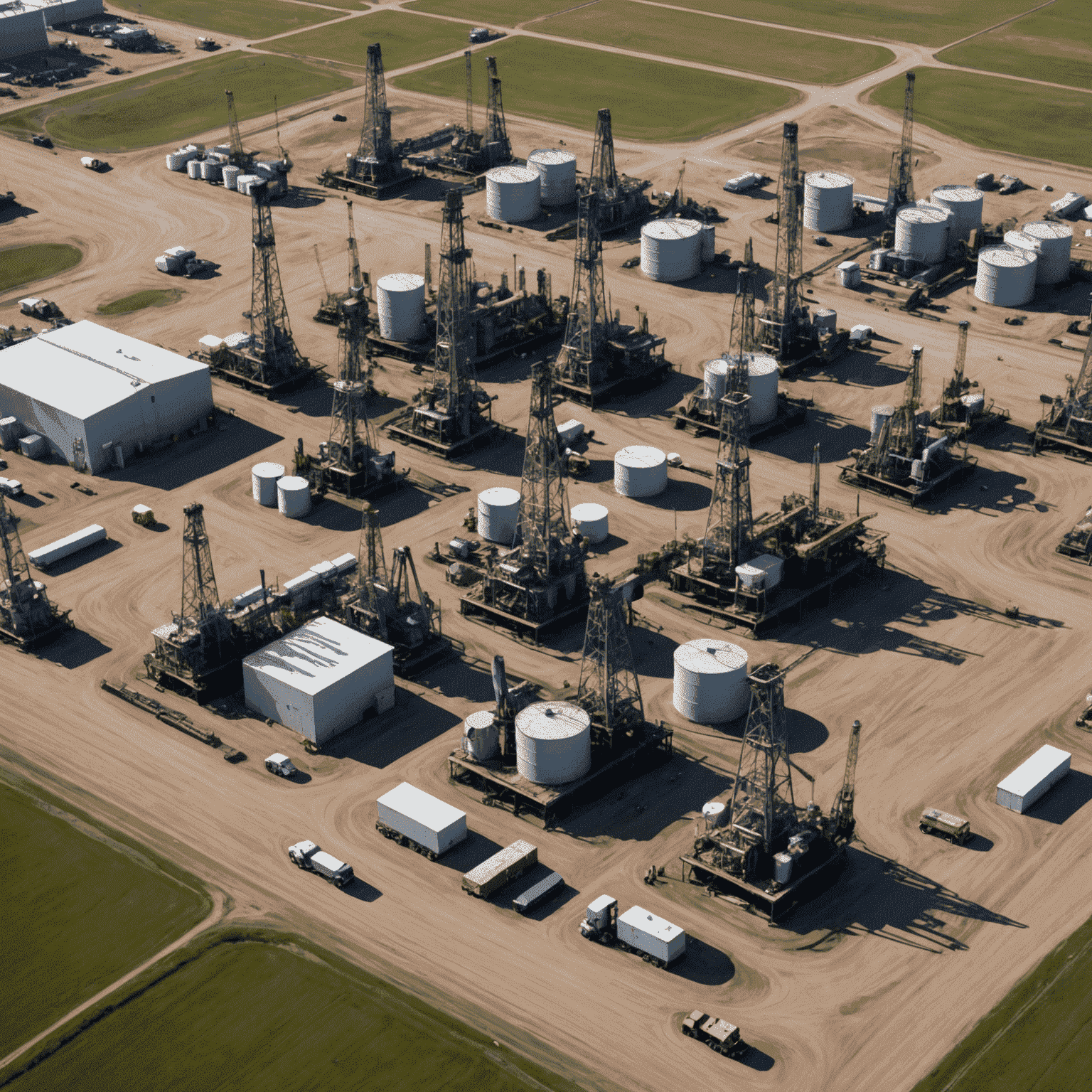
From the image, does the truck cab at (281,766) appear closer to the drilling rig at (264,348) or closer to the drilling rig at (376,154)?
the drilling rig at (264,348)

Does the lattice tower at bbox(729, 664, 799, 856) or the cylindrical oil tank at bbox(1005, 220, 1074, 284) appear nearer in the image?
the lattice tower at bbox(729, 664, 799, 856)

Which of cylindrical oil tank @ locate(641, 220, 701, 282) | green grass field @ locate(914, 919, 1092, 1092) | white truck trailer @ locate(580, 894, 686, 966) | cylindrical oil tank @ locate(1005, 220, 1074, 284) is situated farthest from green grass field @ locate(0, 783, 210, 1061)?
cylindrical oil tank @ locate(1005, 220, 1074, 284)

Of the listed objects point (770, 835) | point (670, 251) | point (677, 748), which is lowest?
point (677, 748)

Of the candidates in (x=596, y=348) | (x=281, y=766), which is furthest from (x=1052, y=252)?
(x=281, y=766)

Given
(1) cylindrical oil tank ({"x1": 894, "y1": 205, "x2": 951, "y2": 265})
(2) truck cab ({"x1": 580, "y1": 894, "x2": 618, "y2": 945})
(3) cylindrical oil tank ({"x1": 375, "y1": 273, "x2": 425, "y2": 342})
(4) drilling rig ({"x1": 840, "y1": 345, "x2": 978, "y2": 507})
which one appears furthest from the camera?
(1) cylindrical oil tank ({"x1": 894, "y1": 205, "x2": 951, "y2": 265})

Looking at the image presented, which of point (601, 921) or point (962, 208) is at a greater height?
point (962, 208)

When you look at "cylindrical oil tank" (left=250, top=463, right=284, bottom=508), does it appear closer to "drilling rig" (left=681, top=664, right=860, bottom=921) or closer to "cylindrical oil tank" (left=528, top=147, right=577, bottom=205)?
"drilling rig" (left=681, top=664, right=860, bottom=921)

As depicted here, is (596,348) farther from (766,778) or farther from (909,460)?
(766,778)
